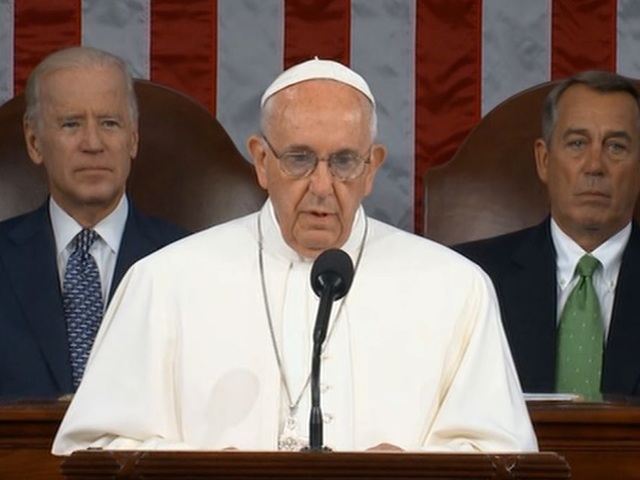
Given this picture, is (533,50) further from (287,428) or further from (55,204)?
(287,428)

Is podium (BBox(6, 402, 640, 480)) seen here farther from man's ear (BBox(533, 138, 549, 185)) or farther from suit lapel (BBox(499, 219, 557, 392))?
man's ear (BBox(533, 138, 549, 185))

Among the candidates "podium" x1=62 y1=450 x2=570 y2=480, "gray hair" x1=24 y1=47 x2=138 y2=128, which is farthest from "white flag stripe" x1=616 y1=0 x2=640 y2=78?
"podium" x1=62 y1=450 x2=570 y2=480

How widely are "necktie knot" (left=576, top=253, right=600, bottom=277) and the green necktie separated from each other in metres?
0.05

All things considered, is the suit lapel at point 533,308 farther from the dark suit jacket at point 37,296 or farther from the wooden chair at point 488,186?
the dark suit jacket at point 37,296

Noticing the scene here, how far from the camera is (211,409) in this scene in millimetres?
4258

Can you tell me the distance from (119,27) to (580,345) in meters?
1.76

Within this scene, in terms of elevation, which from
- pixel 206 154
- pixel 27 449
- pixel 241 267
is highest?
pixel 206 154

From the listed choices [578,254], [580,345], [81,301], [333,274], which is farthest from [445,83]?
[333,274]

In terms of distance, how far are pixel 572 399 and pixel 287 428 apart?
94cm

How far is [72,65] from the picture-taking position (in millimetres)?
5828

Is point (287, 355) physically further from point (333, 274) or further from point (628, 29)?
point (628, 29)

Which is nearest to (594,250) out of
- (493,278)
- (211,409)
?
(493,278)

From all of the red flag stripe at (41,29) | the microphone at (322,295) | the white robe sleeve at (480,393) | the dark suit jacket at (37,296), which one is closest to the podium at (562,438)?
the white robe sleeve at (480,393)

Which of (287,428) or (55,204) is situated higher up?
(55,204)
